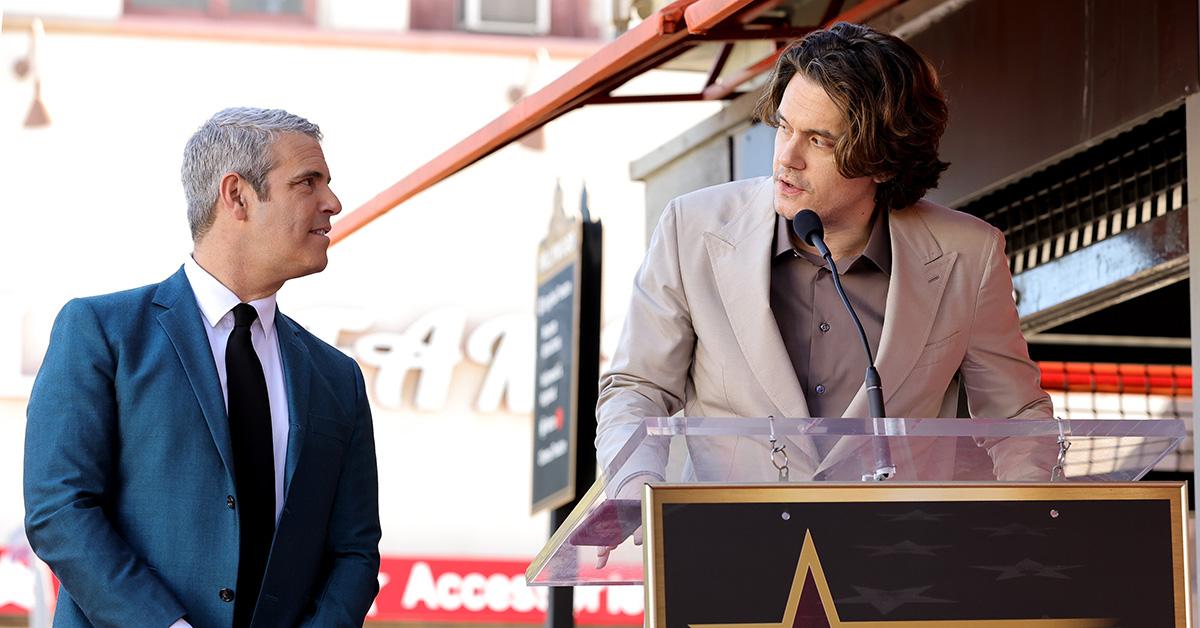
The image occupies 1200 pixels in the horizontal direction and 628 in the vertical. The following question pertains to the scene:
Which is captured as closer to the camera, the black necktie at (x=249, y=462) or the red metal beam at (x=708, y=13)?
the black necktie at (x=249, y=462)

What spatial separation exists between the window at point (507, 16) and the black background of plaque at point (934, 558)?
13.4m

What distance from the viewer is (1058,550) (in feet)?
7.97

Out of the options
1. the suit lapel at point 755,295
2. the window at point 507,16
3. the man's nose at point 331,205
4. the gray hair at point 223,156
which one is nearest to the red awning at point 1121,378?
the suit lapel at point 755,295

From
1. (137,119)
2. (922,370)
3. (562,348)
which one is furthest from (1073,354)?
(137,119)

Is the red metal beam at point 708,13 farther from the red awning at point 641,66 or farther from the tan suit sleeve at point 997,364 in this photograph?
the tan suit sleeve at point 997,364

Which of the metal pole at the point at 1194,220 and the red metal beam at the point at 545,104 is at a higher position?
the red metal beam at the point at 545,104

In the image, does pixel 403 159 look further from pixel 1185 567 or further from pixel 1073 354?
pixel 1185 567

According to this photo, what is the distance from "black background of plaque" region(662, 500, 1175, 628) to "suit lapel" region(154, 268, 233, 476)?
1005 millimetres

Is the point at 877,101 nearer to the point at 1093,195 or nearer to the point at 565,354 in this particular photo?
the point at 1093,195

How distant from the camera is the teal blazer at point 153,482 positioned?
2895 millimetres

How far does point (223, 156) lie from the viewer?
10.5 feet

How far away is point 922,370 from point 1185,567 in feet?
2.24

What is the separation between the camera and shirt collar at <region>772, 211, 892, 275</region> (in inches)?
125

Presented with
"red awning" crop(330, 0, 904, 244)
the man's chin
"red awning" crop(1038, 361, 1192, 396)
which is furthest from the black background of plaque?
"red awning" crop(1038, 361, 1192, 396)
